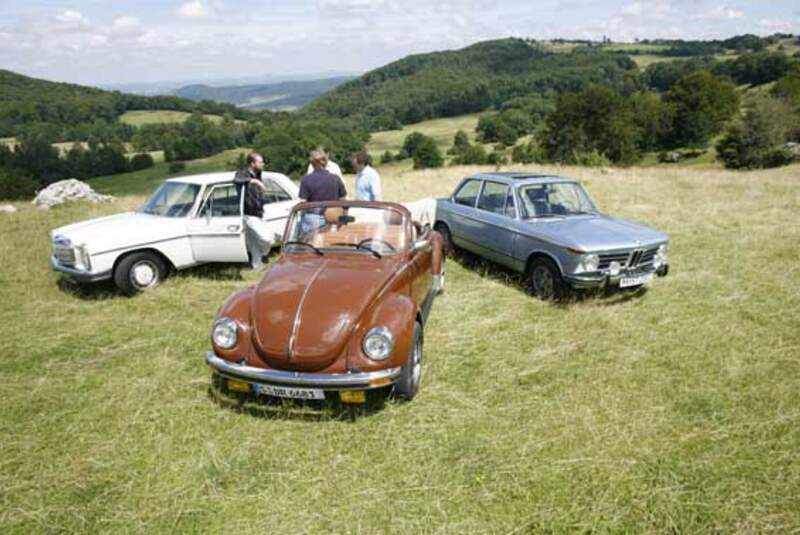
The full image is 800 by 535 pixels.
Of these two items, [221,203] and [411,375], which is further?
[221,203]

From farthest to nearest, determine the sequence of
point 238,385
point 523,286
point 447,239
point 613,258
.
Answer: point 447,239 → point 523,286 → point 613,258 → point 238,385

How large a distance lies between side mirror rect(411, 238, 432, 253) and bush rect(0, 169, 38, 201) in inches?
1285

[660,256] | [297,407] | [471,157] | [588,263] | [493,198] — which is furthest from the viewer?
[471,157]

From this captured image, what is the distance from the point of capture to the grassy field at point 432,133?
265ft

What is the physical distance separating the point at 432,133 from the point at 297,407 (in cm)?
9209

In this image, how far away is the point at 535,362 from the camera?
5641 millimetres

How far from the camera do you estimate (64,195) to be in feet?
56.5

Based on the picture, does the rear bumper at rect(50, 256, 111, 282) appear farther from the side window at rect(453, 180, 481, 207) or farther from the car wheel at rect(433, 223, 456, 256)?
the side window at rect(453, 180, 481, 207)

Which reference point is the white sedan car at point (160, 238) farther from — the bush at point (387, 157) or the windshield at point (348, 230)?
the bush at point (387, 157)

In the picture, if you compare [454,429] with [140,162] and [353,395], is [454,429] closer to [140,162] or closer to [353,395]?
[353,395]

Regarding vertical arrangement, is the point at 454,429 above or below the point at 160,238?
below

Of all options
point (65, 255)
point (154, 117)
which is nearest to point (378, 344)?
point (65, 255)

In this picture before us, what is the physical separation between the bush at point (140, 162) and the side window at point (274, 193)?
5978 centimetres

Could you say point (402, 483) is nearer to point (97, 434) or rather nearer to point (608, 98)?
point (97, 434)
